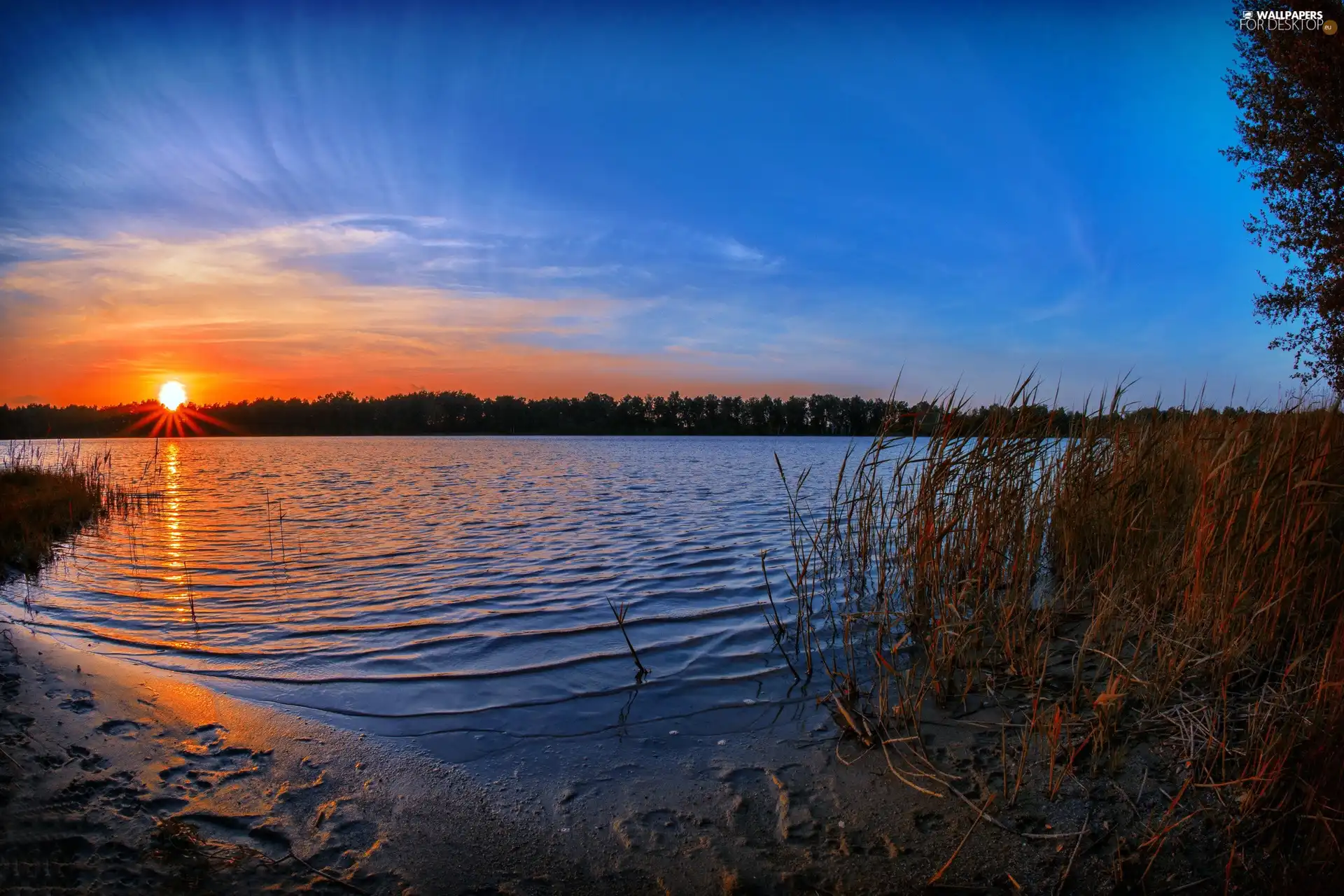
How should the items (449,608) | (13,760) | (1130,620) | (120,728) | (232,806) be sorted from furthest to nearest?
(449,608) < (1130,620) < (120,728) < (13,760) < (232,806)

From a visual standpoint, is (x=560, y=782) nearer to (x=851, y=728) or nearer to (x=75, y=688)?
(x=851, y=728)

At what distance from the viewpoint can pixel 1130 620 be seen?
15.2 ft

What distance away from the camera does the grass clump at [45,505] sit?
1052 centimetres

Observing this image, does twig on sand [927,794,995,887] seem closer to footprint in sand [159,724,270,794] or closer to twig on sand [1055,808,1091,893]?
twig on sand [1055,808,1091,893]

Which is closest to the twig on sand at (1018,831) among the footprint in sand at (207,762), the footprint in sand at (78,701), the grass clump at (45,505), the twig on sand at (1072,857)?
the twig on sand at (1072,857)

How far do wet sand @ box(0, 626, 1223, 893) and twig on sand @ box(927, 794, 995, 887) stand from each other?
0.07ft

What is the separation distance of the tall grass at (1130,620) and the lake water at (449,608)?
1.22 metres

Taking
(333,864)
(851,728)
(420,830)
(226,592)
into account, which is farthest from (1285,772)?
(226,592)

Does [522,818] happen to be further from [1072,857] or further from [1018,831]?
[1072,857]

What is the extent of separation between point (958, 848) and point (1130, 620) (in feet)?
8.56

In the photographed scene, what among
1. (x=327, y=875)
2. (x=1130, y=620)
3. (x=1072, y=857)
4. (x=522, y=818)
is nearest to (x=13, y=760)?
(x=327, y=875)

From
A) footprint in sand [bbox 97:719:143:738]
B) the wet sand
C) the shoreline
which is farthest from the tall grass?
footprint in sand [bbox 97:719:143:738]

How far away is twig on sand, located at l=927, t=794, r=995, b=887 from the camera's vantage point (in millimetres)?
2803

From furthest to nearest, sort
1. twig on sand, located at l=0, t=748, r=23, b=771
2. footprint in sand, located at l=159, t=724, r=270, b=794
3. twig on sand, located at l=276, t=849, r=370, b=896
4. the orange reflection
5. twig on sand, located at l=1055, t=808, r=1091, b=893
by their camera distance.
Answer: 1. the orange reflection
2. footprint in sand, located at l=159, t=724, r=270, b=794
3. twig on sand, located at l=0, t=748, r=23, b=771
4. twig on sand, located at l=276, t=849, r=370, b=896
5. twig on sand, located at l=1055, t=808, r=1091, b=893
